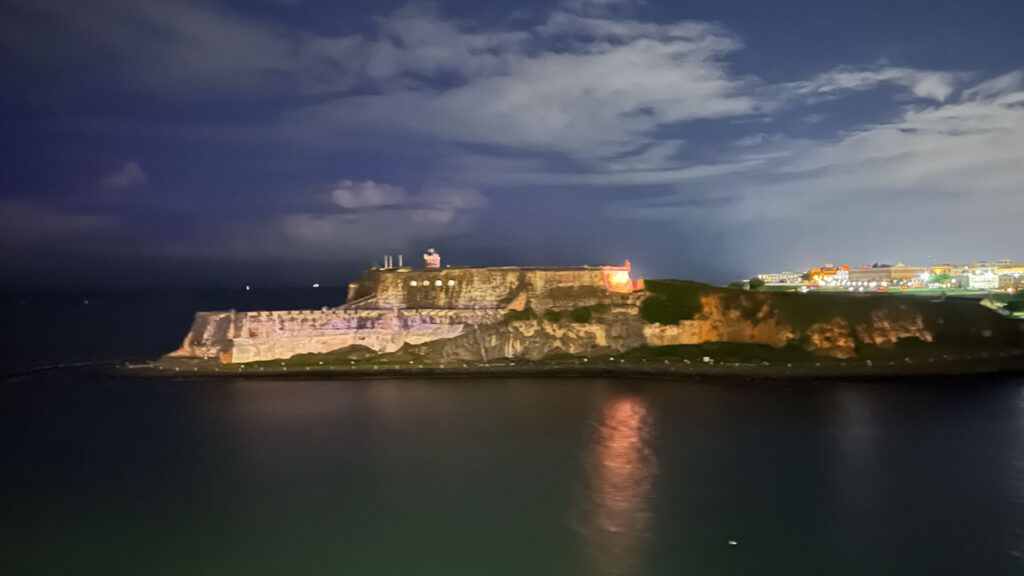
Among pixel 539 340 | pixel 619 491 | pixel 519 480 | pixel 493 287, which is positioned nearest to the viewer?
pixel 619 491

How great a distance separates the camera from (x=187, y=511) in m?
19.1

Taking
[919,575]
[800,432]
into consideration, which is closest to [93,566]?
[919,575]

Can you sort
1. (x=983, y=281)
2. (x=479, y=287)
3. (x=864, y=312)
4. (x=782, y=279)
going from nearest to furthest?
(x=864, y=312) → (x=479, y=287) → (x=983, y=281) → (x=782, y=279)

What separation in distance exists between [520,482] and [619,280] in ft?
91.0

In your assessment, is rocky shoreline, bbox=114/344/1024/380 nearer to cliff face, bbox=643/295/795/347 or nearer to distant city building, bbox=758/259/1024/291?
cliff face, bbox=643/295/795/347

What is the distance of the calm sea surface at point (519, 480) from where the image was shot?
635 inches

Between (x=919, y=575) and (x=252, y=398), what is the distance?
28.5 metres

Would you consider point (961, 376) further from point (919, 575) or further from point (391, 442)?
point (391, 442)

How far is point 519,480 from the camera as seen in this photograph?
21031 mm

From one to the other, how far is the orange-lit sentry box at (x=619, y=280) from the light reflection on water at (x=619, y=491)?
1765 centimetres

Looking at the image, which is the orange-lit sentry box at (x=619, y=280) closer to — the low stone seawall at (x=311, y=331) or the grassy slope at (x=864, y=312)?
the grassy slope at (x=864, y=312)

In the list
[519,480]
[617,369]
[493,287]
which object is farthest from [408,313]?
[519,480]

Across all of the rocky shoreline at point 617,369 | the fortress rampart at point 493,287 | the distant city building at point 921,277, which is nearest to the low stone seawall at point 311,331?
the rocky shoreline at point 617,369

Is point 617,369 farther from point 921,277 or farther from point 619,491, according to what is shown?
point 921,277
